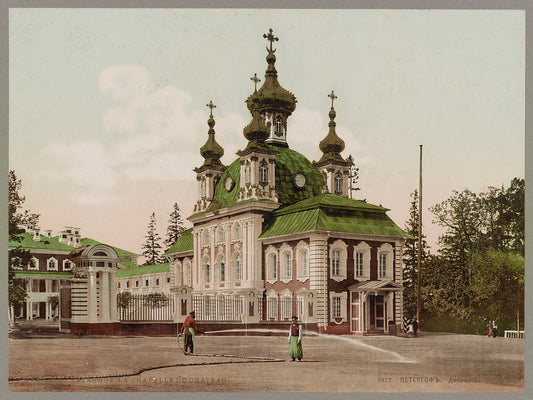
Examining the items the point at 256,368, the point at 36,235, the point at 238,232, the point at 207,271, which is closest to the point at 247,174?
the point at 238,232

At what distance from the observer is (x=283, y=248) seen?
30.1 meters

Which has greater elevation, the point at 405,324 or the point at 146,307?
the point at 146,307

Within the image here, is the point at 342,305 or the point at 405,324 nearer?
the point at 342,305

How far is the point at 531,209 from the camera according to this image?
20.2m

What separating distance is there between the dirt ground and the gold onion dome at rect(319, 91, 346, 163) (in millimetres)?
6258

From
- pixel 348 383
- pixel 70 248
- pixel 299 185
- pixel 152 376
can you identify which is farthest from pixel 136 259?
pixel 299 185

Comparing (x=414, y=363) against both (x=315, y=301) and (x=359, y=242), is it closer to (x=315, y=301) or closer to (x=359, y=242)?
(x=315, y=301)

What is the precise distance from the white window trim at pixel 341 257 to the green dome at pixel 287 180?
142 inches

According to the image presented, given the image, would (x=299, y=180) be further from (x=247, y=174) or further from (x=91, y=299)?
(x=91, y=299)

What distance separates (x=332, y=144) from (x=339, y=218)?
14.8ft

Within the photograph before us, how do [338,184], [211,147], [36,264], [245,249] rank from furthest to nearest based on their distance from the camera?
1. [338,184]
2. [245,249]
3. [211,147]
4. [36,264]

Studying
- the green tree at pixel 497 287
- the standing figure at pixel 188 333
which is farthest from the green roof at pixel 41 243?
the green tree at pixel 497 287

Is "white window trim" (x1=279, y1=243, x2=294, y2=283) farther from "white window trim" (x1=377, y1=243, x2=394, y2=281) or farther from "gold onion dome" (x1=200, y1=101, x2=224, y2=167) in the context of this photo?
"gold onion dome" (x1=200, y1=101, x2=224, y2=167)

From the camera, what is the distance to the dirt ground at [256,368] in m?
17.9
